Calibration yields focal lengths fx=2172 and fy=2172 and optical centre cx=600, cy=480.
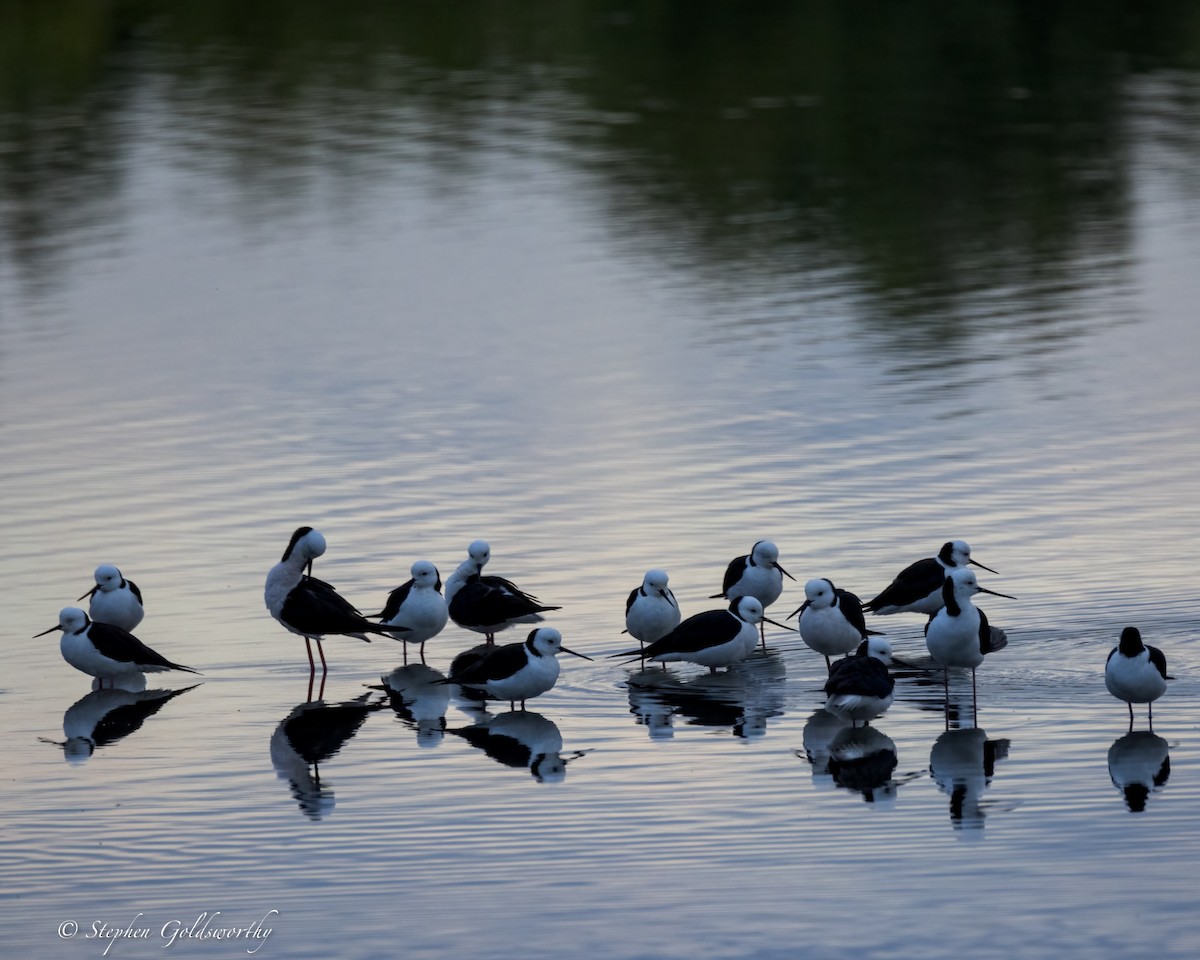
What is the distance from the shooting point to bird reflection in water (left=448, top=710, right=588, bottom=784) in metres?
13.1

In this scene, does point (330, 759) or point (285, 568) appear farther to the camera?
point (285, 568)

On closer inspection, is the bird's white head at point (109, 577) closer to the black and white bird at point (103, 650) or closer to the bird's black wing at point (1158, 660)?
the black and white bird at point (103, 650)

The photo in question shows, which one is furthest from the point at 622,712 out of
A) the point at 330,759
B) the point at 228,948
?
the point at 228,948

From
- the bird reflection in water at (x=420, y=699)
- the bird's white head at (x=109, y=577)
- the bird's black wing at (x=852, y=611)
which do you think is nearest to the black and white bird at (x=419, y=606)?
the bird reflection in water at (x=420, y=699)

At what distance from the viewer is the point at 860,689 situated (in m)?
13.2

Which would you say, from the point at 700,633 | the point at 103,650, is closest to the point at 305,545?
the point at 103,650

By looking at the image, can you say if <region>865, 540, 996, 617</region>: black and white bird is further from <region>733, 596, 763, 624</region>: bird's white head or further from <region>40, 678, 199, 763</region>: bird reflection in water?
<region>40, 678, 199, 763</region>: bird reflection in water

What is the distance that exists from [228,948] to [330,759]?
296cm

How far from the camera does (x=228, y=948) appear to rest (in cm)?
1051

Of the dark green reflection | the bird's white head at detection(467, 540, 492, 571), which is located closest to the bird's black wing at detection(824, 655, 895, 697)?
the bird's white head at detection(467, 540, 492, 571)

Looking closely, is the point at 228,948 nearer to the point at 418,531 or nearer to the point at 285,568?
the point at 285,568

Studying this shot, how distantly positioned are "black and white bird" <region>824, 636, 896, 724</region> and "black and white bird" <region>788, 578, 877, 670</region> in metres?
1.07

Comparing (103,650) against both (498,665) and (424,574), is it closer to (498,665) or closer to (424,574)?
(424,574)

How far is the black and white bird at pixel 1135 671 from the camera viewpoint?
12875 mm
